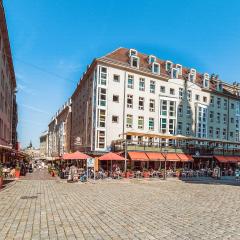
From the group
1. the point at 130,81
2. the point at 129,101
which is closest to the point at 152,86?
the point at 130,81

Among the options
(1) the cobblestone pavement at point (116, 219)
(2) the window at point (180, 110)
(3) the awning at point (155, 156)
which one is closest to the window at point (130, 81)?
(2) the window at point (180, 110)

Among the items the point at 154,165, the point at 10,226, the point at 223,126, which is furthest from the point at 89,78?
the point at 10,226

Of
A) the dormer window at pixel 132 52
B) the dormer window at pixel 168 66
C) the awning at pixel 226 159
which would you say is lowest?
the awning at pixel 226 159

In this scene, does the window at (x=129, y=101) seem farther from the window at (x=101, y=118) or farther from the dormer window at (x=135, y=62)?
the dormer window at (x=135, y=62)

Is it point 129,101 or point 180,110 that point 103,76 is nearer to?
point 129,101

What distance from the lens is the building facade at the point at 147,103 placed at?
4366cm

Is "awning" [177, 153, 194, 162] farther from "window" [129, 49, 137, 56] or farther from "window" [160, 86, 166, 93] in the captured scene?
"window" [129, 49, 137, 56]

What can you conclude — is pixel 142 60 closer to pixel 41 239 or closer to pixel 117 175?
pixel 117 175

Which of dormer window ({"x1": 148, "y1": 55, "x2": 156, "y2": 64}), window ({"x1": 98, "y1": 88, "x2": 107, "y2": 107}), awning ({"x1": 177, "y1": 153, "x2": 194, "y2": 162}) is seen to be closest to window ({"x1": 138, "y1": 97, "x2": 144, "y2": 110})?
window ({"x1": 98, "y1": 88, "x2": 107, "y2": 107})

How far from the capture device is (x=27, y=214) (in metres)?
11.3

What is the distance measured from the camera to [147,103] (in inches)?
1859

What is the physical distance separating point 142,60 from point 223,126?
19.9 m

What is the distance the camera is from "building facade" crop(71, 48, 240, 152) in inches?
1719

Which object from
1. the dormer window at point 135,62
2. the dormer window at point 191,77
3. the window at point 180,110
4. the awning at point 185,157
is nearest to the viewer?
the awning at point 185,157
